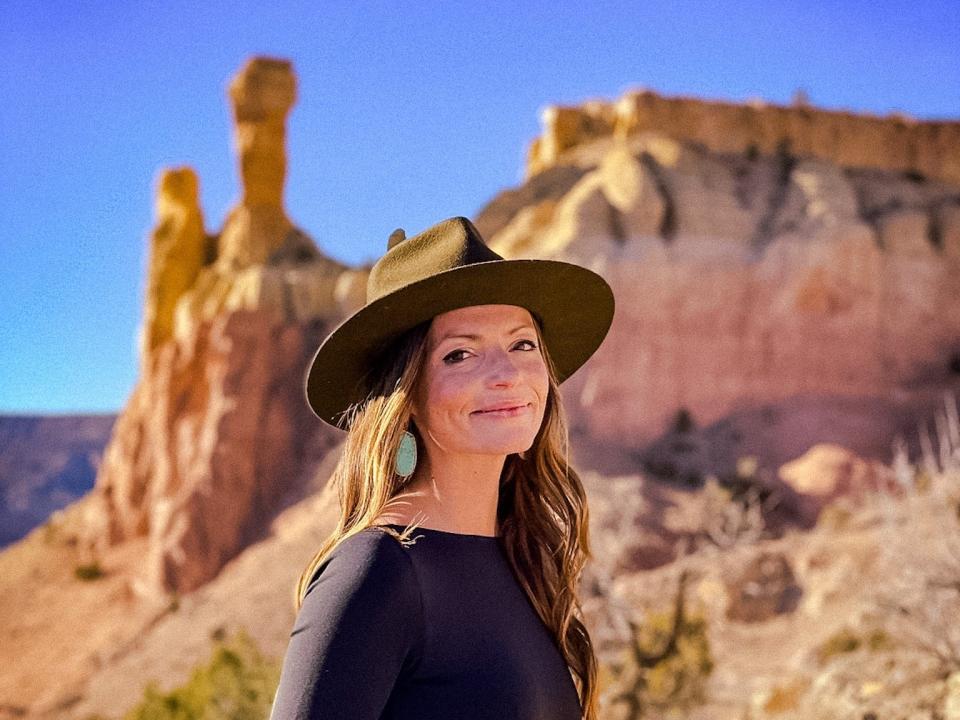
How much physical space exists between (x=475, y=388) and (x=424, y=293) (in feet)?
0.76

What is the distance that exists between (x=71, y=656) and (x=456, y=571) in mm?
25873

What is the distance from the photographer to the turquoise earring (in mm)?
2355

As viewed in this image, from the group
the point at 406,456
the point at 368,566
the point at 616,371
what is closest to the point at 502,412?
the point at 406,456

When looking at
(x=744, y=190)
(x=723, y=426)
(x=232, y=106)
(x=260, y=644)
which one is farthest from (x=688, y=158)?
(x=260, y=644)

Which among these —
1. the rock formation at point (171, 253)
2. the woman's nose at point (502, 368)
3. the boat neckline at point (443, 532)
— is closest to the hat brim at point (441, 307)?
the woman's nose at point (502, 368)

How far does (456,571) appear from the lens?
86.7 inches

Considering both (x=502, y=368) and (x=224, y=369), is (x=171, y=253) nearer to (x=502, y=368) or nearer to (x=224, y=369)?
(x=224, y=369)

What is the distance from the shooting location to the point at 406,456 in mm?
2365

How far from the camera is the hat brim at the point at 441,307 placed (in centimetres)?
234

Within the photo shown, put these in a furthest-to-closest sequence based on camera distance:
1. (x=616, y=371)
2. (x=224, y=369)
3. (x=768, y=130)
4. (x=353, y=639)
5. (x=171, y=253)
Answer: (x=171, y=253) < (x=768, y=130) < (x=224, y=369) < (x=616, y=371) < (x=353, y=639)

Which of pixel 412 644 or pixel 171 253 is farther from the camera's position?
pixel 171 253

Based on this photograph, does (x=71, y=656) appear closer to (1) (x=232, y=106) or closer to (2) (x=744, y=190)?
(1) (x=232, y=106)

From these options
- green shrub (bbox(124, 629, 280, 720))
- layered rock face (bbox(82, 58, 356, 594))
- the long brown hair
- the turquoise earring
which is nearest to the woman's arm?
the long brown hair

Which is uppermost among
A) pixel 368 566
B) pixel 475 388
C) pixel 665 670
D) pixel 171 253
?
pixel 171 253
